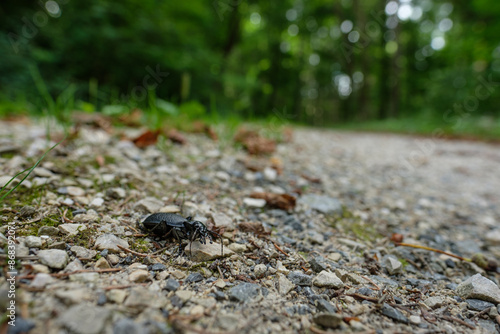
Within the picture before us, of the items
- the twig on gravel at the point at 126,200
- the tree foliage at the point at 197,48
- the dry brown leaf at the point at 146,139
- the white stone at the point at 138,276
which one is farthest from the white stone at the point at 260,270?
the tree foliage at the point at 197,48

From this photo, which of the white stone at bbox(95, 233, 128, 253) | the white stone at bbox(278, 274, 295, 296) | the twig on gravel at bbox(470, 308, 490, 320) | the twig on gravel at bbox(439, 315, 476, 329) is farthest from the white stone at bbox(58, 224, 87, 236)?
the twig on gravel at bbox(470, 308, 490, 320)

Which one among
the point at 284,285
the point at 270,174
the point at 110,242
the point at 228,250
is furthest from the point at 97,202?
the point at 270,174

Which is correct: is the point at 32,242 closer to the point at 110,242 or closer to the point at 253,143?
the point at 110,242

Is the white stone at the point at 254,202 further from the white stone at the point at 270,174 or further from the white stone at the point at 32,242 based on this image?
the white stone at the point at 32,242

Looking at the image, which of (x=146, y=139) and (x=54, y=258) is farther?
(x=146, y=139)

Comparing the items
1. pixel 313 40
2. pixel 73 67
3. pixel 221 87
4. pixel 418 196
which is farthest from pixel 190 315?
pixel 313 40

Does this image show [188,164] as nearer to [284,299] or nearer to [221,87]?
[284,299]

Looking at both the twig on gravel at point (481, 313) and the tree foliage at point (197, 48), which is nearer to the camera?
the twig on gravel at point (481, 313)

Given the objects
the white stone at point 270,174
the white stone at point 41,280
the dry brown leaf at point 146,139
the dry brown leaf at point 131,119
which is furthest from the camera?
the dry brown leaf at point 131,119

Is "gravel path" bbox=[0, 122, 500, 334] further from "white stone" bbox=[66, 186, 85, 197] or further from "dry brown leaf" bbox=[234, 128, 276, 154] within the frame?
"dry brown leaf" bbox=[234, 128, 276, 154]
